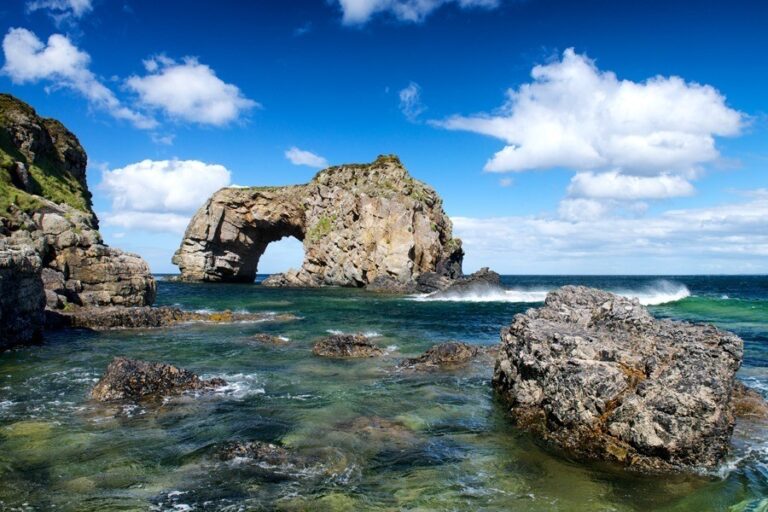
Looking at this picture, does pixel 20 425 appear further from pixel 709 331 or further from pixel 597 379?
pixel 709 331

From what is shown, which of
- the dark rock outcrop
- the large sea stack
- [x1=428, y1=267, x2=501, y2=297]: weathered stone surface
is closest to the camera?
the large sea stack

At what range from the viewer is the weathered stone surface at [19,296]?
1981 centimetres

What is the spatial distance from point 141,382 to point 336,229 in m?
69.6

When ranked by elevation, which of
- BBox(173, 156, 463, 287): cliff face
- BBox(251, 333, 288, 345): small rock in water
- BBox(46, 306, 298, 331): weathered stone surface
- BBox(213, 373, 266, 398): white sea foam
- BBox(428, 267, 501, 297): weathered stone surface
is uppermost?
BBox(173, 156, 463, 287): cliff face

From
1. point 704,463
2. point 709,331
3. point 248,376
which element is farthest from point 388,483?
point 248,376

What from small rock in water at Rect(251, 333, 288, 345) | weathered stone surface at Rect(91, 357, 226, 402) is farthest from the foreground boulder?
small rock in water at Rect(251, 333, 288, 345)

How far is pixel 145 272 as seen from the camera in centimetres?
3397

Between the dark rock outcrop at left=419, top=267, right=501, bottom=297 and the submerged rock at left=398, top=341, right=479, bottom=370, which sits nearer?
the submerged rock at left=398, top=341, right=479, bottom=370

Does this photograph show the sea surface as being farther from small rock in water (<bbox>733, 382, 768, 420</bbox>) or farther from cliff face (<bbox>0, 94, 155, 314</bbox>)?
cliff face (<bbox>0, 94, 155, 314</bbox>)

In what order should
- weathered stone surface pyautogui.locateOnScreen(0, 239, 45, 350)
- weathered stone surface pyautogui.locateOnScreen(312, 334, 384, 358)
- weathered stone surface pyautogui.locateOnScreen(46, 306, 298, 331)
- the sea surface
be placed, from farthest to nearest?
weathered stone surface pyautogui.locateOnScreen(46, 306, 298, 331), weathered stone surface pyautogui.locateOnScreen(312, 334, 384, 358), weathered stone surface pyautogui.locateOnScreen(0, 239, 45, 350), the sea surface

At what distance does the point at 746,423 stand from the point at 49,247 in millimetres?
34966

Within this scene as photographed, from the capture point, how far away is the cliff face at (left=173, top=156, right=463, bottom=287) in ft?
249

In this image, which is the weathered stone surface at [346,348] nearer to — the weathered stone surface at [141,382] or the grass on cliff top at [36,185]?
the weathered stone surface at [141,382]

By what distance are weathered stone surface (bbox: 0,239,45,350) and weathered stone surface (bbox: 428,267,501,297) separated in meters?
44.2
